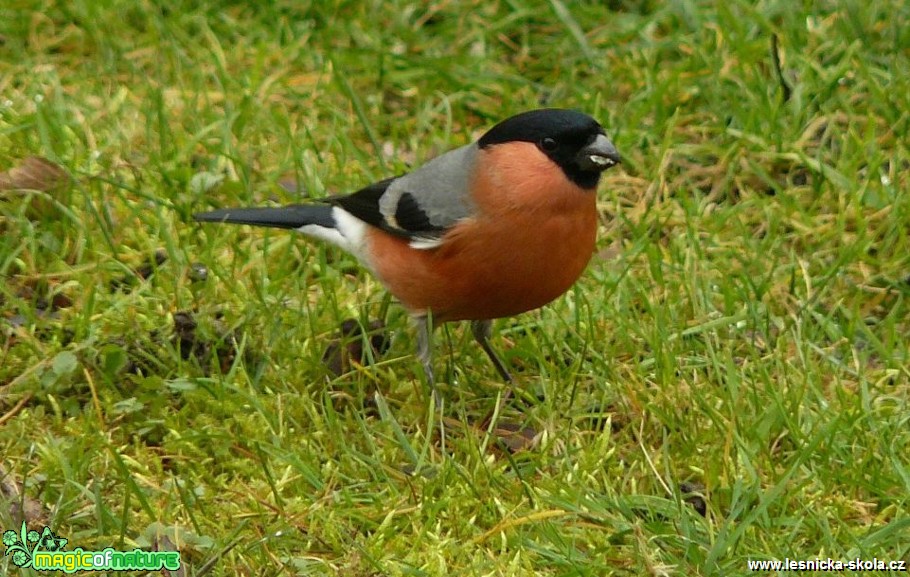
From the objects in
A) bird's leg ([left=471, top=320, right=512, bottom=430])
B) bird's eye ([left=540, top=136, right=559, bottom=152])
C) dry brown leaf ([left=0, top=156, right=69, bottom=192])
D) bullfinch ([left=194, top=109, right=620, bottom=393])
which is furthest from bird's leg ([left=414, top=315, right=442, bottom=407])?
dry brown leaf ([left=0, top=156, right=69, bottom=192])

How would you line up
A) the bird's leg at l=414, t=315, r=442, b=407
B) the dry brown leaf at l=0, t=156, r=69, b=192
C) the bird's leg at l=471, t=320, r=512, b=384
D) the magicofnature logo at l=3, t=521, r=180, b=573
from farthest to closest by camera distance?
the dry brown leaf at l=0, t=156, r=69, b=192 → the bird's leg at l=471, t=320, r=512, b=384 → the bird's leg at l=414, t=315, r=442, b=407 → the magicofnature logo at l=3, t=521, r=180, b=573

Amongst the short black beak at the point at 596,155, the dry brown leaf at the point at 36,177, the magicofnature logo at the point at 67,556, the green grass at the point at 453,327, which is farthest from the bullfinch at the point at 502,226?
the dry brown leaf at the point at 36,177

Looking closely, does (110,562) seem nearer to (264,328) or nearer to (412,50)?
(264,328)

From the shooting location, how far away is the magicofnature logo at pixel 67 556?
3.55 m

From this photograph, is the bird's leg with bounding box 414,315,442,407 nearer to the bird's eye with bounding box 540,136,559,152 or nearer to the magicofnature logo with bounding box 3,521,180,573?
the bird's eye with bounding box 540,136,559,152

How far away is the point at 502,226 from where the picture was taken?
4438 mm

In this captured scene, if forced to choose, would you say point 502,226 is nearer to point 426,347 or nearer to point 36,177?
point 426,347

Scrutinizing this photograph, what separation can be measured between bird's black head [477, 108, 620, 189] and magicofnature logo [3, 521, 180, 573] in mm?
1850

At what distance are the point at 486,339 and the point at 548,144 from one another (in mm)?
815

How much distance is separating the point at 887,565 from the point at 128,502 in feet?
6.93

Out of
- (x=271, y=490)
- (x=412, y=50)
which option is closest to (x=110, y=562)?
(x=271, y=490)

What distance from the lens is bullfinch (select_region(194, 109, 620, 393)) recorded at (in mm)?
4418

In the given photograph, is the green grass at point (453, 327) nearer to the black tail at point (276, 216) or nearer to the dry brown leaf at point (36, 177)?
the dry brown leaf at point (36, 177)

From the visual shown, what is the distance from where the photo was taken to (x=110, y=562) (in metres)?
3.59
